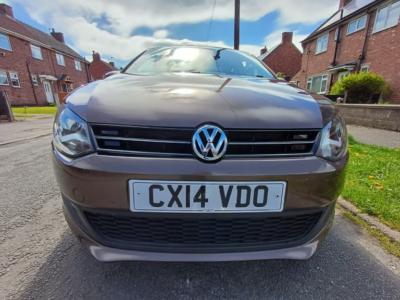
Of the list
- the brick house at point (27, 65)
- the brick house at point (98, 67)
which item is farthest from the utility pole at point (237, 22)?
the brick house at point (98, 67)

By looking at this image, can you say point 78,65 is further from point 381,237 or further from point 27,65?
point 381,237

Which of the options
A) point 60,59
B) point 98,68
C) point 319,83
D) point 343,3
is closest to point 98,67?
point 98,68

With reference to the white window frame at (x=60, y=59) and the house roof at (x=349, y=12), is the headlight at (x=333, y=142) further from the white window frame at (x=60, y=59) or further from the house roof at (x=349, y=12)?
the white window frame at (x=60, y=59)

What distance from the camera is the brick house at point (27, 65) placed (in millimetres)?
17453

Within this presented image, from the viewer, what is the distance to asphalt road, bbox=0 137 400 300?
3.96ft

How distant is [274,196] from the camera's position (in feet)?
3.39

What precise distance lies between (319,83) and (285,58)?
40.0 feet

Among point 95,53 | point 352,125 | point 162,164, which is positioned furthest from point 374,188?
point 95,53

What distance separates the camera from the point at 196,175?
0.98 metres

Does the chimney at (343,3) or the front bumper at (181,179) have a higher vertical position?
the chimney at (343,3)

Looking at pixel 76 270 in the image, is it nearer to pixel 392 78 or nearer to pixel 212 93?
pixel 212 93

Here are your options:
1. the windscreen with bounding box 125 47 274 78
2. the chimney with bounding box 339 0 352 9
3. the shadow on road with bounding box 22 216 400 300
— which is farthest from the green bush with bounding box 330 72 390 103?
the chimney with bounding box 339 0 352 9

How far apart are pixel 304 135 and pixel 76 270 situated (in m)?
1.52

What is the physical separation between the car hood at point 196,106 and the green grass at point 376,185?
4.31 ft
